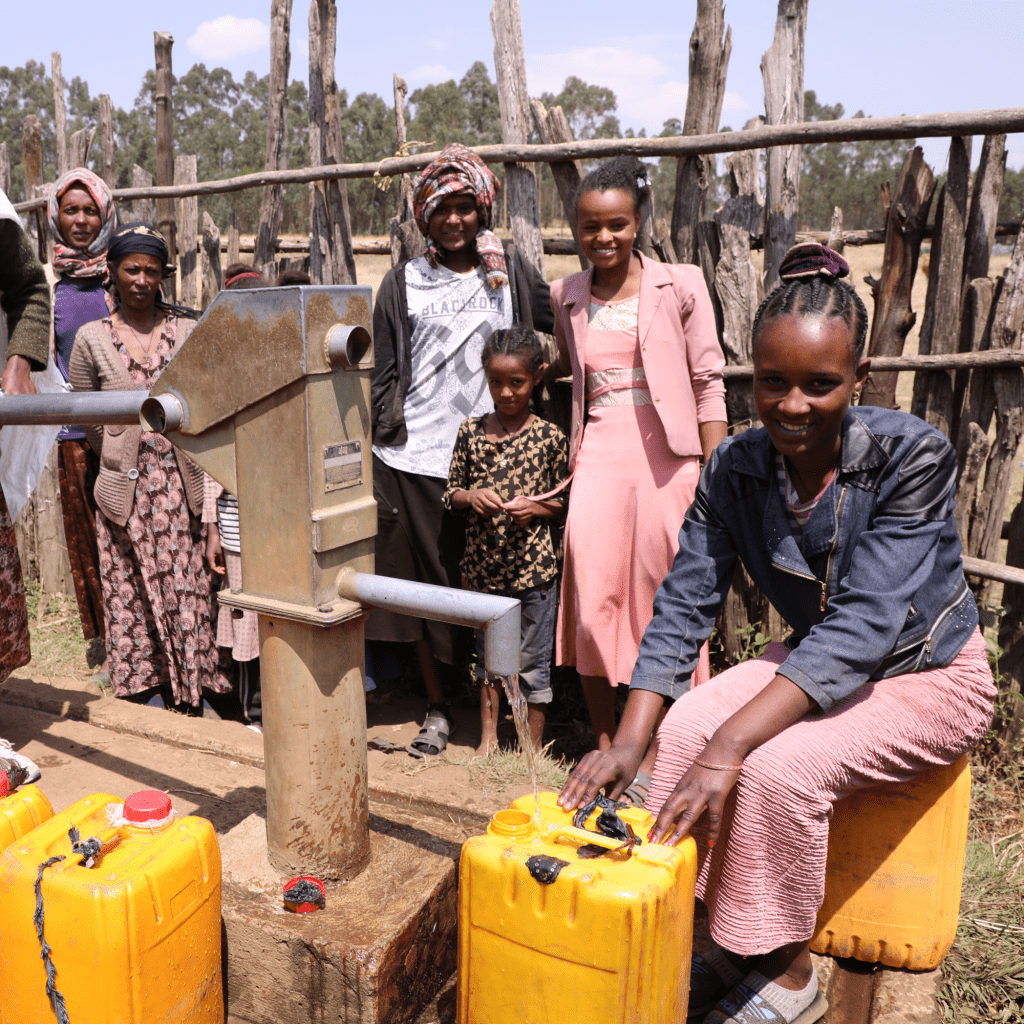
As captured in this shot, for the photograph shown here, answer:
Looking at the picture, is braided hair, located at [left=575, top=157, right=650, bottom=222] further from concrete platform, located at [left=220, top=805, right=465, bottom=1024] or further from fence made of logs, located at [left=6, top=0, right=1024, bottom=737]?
concrete platform, located at [left=220, top=805, right=465, bottom=1024]

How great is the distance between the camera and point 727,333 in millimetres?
3348

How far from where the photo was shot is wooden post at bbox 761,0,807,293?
10.4ft

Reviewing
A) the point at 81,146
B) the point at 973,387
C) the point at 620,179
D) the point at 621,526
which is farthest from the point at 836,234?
the point at 81,146

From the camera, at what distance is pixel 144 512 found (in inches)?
138

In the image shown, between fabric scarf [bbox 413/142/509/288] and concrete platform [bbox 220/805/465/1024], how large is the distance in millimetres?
2064

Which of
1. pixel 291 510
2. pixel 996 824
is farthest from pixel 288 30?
pixel 996 824

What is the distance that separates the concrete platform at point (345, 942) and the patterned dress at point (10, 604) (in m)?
1.49

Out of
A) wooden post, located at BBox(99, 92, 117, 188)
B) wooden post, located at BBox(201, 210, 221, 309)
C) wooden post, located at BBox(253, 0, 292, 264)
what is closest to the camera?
wooden post, located at BBox(253, 0, 292, 264)

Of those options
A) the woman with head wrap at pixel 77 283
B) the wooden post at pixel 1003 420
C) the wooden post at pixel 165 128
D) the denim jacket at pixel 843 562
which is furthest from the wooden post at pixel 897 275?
the wooden post at pixel 165 128

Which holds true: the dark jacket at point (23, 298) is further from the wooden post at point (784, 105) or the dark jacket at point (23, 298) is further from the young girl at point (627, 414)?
the wooden post at point (784, 105)

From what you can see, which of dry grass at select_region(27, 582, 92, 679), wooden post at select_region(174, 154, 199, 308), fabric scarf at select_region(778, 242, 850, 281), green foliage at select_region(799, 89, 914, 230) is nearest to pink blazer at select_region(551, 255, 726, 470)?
fabric scarf at select_region(778, 242, 850, 281)

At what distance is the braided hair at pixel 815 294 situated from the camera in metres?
1.67

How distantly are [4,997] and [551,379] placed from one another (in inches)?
102

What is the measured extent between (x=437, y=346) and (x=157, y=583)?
58.2 inches
